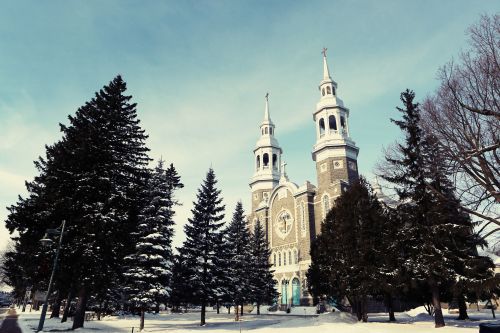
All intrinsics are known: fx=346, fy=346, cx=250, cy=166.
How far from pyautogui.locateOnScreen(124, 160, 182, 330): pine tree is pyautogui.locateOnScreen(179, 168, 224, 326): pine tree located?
9.38 ft

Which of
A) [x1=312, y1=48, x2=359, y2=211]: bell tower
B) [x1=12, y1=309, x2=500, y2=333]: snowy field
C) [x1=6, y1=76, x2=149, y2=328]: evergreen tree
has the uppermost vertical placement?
[x1=312, y1=48, x2=359, y2=211]: bell tower

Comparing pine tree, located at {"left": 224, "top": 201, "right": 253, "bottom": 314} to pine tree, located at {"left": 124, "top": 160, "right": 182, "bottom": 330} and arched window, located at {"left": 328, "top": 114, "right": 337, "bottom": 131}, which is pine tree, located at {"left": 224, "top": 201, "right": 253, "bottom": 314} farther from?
arched window, located at {"left": 328, "top": 114, "right": 337, "bottom": 131}

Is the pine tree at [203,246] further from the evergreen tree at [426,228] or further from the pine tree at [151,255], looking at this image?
the evergreen tree at [426,228]

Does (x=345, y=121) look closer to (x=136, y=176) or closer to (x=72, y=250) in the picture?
(x=136, y=176)

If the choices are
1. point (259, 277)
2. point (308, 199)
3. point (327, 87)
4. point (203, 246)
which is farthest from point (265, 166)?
point (203, 246)

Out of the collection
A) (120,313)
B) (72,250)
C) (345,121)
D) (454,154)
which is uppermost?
(345,121)

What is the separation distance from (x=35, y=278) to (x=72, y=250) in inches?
86.6

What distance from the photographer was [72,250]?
57.3 ft

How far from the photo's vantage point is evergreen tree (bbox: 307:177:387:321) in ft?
77.3

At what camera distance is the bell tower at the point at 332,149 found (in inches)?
2048

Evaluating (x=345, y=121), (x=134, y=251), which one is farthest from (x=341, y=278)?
(x=345, y=121)

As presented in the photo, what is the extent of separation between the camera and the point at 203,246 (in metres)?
27.3

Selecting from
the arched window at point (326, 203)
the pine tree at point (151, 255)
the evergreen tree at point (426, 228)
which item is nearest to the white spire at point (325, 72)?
the arched window at point (326, 203)

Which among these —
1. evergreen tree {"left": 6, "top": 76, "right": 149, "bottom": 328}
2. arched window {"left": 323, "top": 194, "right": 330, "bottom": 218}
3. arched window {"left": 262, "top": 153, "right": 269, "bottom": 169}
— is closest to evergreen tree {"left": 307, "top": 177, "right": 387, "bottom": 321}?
evergreen tree {"left": 6, "top": 76, "right": 149, "bottom": 328}
